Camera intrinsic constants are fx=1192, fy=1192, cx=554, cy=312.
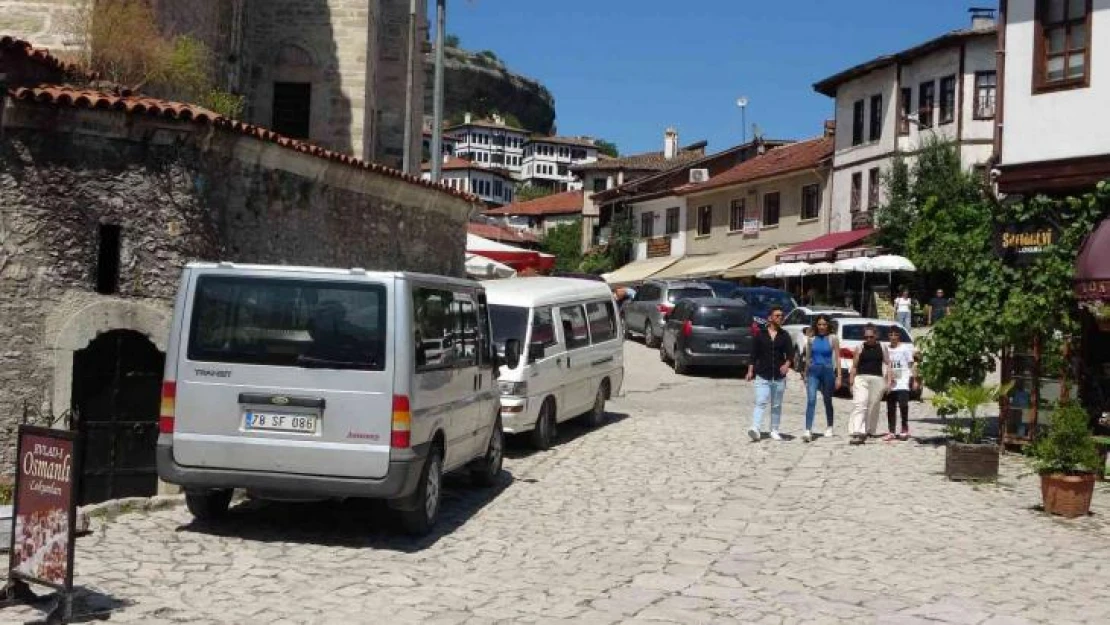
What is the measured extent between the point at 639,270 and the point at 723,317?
33827mm

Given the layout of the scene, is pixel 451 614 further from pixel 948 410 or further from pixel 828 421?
pixel 828 421

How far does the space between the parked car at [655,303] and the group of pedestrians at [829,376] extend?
13883 mm

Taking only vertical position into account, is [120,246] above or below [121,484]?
above

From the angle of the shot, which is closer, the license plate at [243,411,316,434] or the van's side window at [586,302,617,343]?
the license plate at [243,411,316,434]

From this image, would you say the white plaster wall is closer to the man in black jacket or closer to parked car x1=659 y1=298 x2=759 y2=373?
the man in black jacket

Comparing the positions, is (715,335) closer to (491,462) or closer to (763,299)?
(763,299)

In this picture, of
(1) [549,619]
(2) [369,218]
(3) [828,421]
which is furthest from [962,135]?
(1) [549,619]

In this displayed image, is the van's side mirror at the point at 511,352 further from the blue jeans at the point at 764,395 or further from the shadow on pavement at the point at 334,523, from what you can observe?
the blue jeans at the point at 764,395

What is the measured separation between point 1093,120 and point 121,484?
13.8 metres

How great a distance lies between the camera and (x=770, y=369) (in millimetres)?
16406

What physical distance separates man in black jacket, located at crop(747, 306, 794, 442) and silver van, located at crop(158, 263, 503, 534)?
832 centimetres

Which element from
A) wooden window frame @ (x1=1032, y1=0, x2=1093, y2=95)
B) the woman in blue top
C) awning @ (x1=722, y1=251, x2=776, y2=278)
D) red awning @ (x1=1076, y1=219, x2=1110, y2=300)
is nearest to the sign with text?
red awning @ (x1=1076, y1=219, x2=1110, y2=300)

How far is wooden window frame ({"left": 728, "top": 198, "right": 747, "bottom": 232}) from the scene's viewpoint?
53562 mm

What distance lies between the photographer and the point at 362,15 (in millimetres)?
27047
